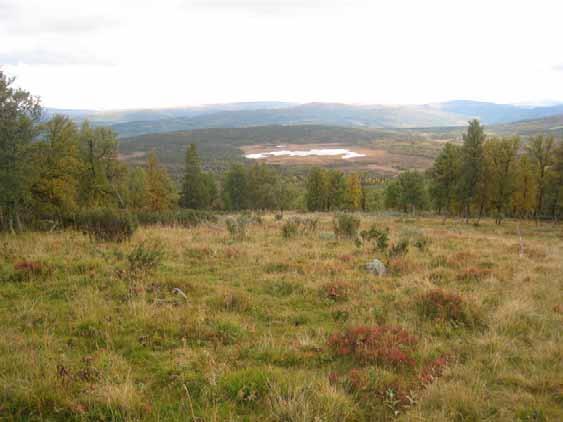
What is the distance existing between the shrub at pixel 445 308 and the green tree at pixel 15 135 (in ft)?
58.3

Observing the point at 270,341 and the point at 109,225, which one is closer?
the point at 270,341

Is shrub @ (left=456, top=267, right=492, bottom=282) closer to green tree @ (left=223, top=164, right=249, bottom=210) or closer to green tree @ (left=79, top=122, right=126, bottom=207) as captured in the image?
green tree @ (left=79, top=122, right=126, bottom=207)

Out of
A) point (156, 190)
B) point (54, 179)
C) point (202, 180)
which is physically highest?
point (54, 179)

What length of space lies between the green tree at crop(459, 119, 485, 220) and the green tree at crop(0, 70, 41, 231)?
36.7 metres

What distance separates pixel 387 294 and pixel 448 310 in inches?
54.6

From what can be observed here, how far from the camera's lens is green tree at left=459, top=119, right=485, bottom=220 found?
36406 millimetres

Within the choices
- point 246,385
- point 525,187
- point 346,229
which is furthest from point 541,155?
point 246,385

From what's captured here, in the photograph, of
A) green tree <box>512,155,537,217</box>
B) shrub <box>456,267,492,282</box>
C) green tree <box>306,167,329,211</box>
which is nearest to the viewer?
shrub <box>456,267,492,282</box>

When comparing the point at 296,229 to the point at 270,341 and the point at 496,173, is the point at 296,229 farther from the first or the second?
the point at 496,173

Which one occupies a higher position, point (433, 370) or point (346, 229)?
point (433, 370)

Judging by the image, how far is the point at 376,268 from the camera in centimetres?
976

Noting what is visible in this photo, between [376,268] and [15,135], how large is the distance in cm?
1761

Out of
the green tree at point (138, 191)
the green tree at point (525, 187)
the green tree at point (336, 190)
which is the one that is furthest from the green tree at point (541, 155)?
the green tree at point (138, 191)

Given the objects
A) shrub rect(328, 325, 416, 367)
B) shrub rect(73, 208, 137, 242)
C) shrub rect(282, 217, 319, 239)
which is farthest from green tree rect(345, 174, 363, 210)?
shrub rect(328, 325, 416, 367)
